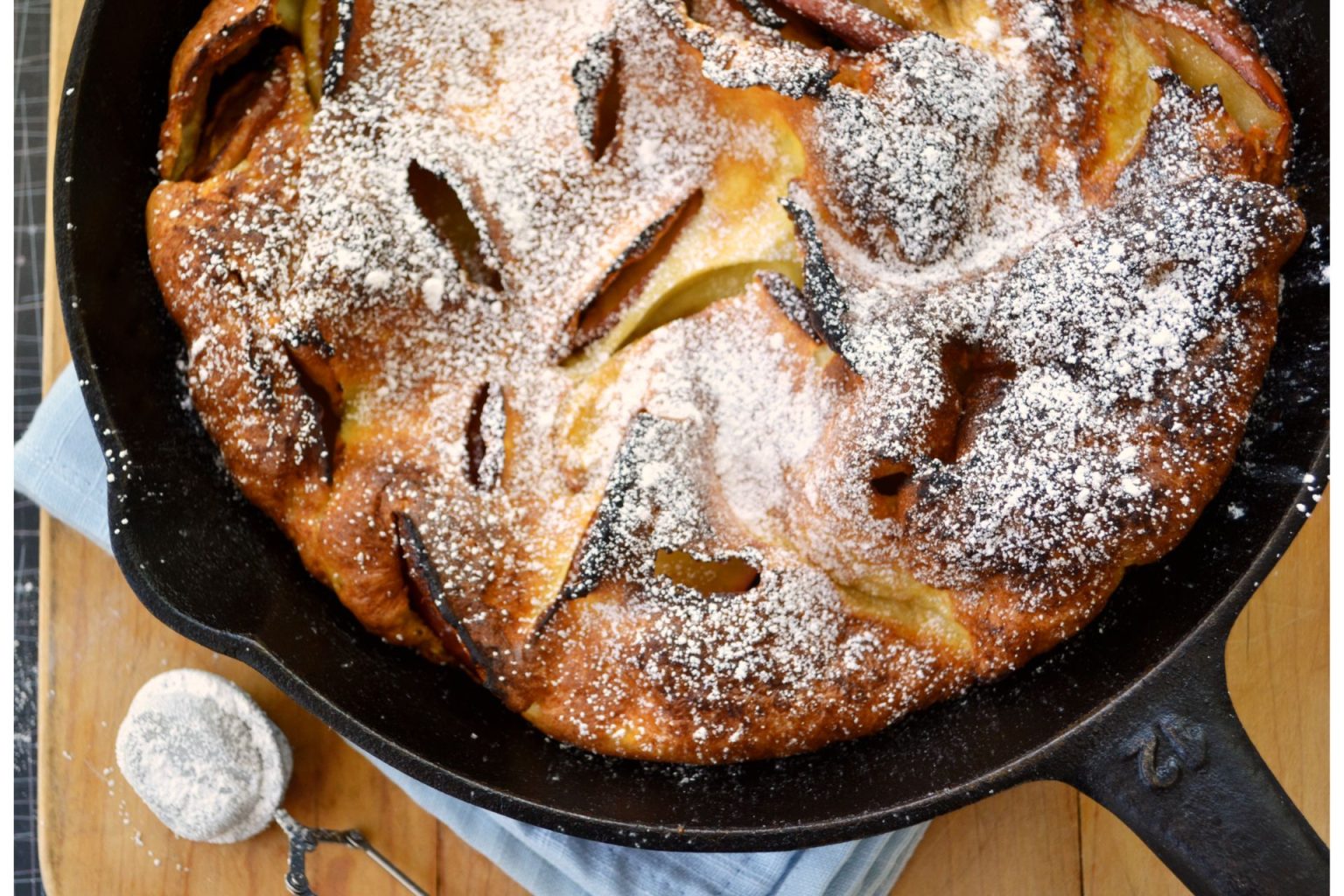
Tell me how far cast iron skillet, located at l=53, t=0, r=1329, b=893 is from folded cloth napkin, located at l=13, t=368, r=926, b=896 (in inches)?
8.3

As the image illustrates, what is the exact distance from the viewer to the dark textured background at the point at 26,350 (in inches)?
62.6

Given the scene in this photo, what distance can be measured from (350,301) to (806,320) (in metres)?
0.45

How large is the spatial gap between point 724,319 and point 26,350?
1078 millimetres

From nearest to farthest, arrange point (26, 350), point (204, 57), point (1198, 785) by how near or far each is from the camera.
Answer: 1. point (1198, 785)
2. point (204, 57)
3. point (26, 350)

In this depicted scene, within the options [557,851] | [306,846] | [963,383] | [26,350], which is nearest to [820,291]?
[963,383]

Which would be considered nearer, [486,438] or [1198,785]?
[1198,785]

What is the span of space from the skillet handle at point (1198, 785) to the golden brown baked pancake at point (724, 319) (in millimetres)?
133

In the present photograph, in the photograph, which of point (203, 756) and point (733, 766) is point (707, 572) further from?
point (203, 756)

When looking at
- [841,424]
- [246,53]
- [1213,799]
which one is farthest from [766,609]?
[246,53]

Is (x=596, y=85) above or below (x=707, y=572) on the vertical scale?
above

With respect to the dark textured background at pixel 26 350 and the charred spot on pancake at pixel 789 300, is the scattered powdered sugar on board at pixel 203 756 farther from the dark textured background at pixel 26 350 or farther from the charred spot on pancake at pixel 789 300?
the charred spot on pancake at pixel 789 300

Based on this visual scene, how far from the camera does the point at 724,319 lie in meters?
1.15

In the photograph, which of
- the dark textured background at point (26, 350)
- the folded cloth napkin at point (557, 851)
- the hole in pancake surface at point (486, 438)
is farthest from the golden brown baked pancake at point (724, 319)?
the dark textured background at point (26, 350)

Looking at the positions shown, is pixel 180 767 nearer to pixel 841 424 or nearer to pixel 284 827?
pixel 284 827
